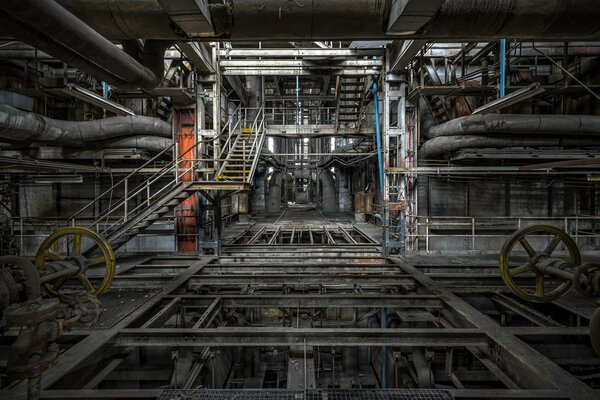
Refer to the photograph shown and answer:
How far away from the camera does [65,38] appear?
2.71 metres

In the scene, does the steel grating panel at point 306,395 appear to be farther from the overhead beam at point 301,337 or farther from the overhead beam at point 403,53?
the overhead beam at point 403,53

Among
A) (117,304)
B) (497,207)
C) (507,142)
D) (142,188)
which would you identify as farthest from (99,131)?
(497,207)

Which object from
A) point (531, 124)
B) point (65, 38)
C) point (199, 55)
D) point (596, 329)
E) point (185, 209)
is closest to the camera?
point (596, 329)

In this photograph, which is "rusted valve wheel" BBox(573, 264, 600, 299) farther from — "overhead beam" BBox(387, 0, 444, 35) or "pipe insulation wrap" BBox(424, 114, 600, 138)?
"pipe insulation wrap" BBox(424, 114, 600, 138)

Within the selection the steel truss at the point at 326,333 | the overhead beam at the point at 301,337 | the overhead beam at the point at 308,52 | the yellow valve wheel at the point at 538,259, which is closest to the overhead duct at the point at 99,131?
the overhead beam at the point at 308,52

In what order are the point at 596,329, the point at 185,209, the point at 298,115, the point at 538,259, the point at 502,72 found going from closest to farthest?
1. the point at 596,329
2. the point at 538,259
3. the point at 502,72
4. the point at 185,209
5. the point at 298,115

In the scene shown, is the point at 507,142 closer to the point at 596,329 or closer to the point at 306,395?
the point at 596,329

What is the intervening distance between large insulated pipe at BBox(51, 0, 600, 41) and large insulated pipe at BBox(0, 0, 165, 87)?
445 millimetres

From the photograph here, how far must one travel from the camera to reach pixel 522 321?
5.74m

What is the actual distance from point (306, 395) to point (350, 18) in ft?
13.5

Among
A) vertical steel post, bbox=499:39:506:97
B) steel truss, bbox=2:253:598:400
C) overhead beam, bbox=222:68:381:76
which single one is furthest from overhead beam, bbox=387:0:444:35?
overhead beam, bbox=222:68:381:76

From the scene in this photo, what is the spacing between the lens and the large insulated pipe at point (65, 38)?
7.47 feet

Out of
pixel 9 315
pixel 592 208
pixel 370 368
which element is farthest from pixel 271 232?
pixel 592 208

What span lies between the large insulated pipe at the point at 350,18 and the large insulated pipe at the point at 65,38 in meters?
0.45
